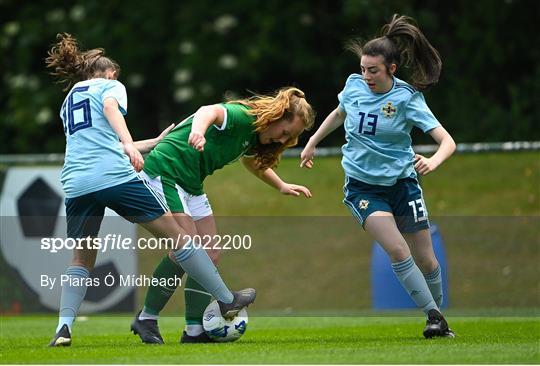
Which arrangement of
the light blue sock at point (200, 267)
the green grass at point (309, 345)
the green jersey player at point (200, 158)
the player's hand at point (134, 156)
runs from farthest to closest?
1. the green jersey player at point (200, 158)
2. the light blue sock at point (200, 267)
3. the player's hand at point (134, 156)
4. the green grass at point (309, 345)

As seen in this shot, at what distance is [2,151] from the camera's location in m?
20.2

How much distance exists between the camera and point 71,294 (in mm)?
6855

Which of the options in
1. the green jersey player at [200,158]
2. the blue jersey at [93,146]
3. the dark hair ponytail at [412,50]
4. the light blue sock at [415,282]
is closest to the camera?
the blue jersey at [93,146]

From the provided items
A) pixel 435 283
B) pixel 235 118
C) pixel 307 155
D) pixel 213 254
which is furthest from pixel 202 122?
pixel 435 283

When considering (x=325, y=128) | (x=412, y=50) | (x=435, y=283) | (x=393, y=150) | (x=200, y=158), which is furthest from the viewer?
(x=325, y=128)

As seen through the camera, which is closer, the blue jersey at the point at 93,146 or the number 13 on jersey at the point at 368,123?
the blue jersey at the point at 93,146

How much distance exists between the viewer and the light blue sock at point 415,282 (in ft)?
23.6

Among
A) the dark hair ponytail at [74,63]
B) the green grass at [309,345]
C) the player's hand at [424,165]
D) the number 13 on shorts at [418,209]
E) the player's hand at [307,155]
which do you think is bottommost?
the green grass at [309,345]

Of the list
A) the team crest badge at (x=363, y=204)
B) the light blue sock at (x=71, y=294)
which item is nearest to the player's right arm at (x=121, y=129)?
the light blue sock at (x=71, y=294)

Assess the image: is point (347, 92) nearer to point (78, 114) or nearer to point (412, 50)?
point (412, 50)

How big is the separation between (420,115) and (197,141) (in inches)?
61.7

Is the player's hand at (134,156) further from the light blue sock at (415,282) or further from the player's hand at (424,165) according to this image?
the light blue sock at (415,282)

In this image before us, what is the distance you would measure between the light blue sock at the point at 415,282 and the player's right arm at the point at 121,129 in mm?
1833

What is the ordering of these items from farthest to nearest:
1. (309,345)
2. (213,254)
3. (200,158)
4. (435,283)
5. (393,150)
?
1. (435,283)
2. (393,150)
3. (213,254)
4. (200,158)
5. (309,345)
